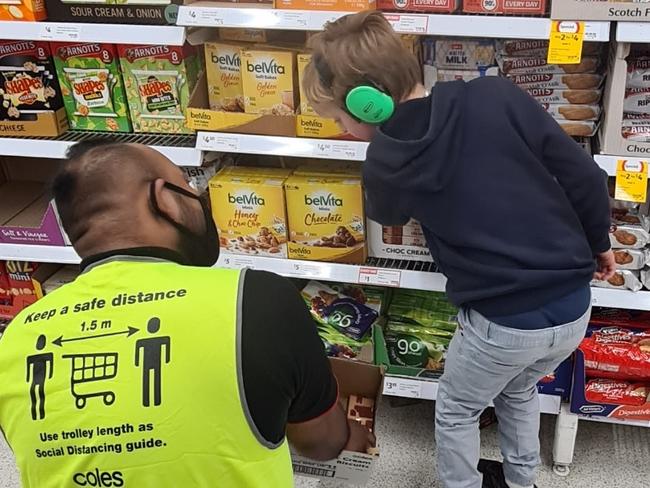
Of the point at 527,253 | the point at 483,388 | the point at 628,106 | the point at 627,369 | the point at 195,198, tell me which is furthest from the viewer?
the point at 627,369

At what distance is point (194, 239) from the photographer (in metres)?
1.31

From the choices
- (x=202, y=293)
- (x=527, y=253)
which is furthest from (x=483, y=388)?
(x=202, y=293)

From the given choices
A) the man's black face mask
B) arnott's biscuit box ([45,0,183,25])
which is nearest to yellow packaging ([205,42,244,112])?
arnott's biscuit box ([45,0,183,25])

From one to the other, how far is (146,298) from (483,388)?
1.00m

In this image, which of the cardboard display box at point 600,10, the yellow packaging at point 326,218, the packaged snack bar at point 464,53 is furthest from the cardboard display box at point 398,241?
the cardboard display box at point 600,10

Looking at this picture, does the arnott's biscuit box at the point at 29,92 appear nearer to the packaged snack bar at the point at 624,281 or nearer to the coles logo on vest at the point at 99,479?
the coles logo on vest at the point at 99,479

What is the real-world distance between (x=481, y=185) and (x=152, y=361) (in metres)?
0.81

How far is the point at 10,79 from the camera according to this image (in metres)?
2.21

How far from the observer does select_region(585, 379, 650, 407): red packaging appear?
214 centimetres

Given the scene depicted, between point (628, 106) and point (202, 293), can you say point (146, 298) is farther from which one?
point (628, 106)

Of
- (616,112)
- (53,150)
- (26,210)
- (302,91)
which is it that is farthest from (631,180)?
(26,210)

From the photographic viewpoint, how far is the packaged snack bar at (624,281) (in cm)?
199

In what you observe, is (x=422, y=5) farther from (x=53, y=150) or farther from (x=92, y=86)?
(x=53, y=150)

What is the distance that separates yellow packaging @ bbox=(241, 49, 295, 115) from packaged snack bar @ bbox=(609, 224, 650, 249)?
3.15 feet
